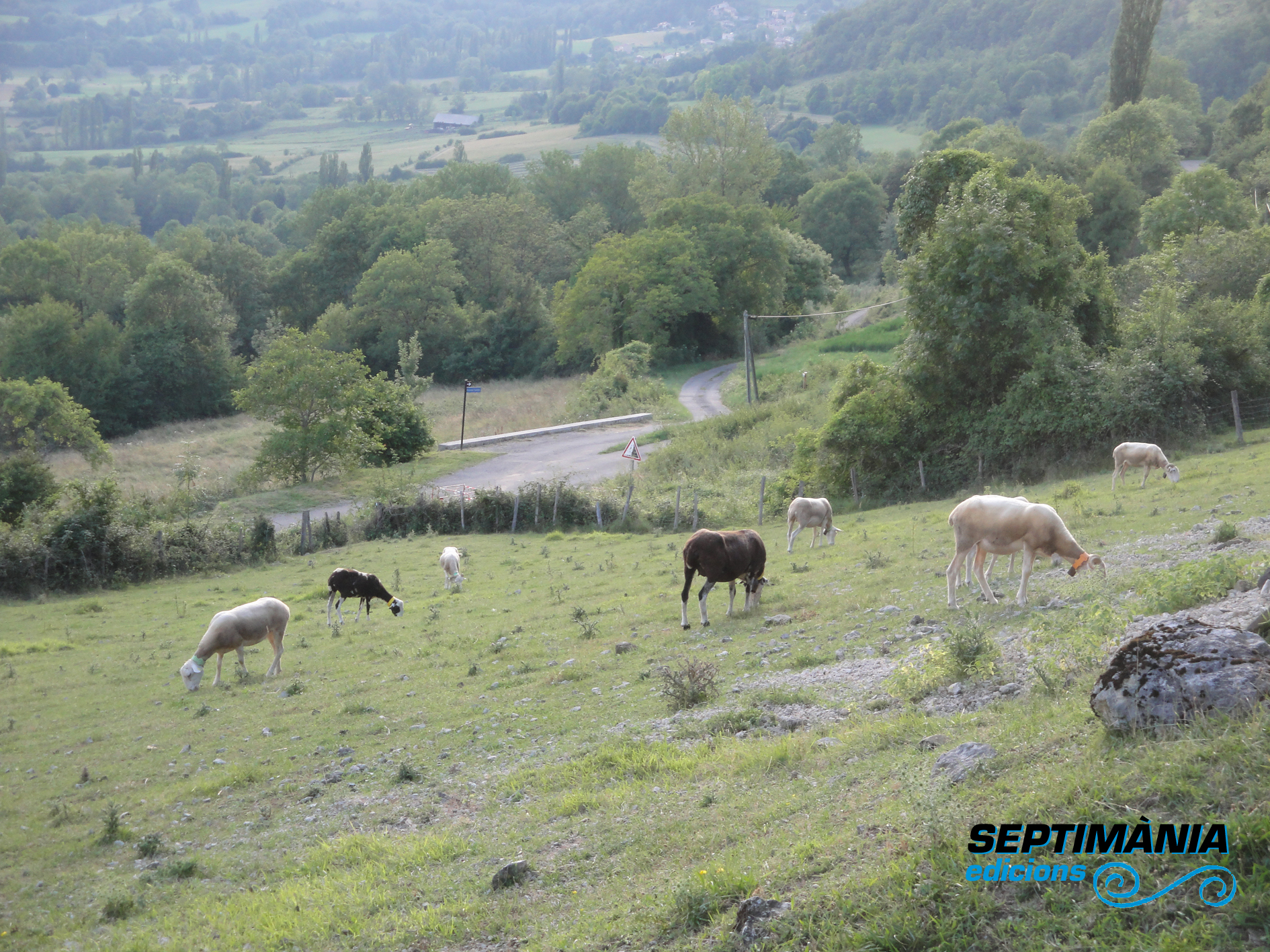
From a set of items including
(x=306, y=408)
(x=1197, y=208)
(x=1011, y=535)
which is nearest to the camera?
(x=1011, y=535)

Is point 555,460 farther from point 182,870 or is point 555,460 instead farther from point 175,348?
point 175,348

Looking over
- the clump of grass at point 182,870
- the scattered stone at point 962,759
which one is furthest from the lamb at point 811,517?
the clump of grass at point 182,870

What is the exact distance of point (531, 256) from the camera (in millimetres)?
103688

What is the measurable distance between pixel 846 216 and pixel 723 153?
1839 cm

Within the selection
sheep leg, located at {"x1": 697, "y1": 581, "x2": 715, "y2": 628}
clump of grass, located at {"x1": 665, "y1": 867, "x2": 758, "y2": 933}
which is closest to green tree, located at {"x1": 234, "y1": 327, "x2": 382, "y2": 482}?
sheep leg, located at {"x1": 697, "y1": 581, "x2": 715, "y2": 628}

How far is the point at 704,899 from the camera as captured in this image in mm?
7371

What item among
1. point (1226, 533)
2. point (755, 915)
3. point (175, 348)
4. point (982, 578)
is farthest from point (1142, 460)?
point (175, 348)

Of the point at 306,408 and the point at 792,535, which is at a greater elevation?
the point at 792,535

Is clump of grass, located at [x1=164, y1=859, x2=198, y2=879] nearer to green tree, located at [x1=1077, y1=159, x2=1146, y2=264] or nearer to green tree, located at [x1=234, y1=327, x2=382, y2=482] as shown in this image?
green tree, located at [x1=234, y1=327, x2=382, y2=482]

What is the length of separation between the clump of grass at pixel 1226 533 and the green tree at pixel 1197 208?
4968 centimetres

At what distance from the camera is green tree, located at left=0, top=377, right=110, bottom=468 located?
60750mm

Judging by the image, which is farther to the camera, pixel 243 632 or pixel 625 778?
pixel 243 632

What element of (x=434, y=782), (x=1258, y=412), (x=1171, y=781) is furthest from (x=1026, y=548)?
(x=1258, y=412)

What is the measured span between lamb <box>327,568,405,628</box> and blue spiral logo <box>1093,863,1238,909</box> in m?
20.3
